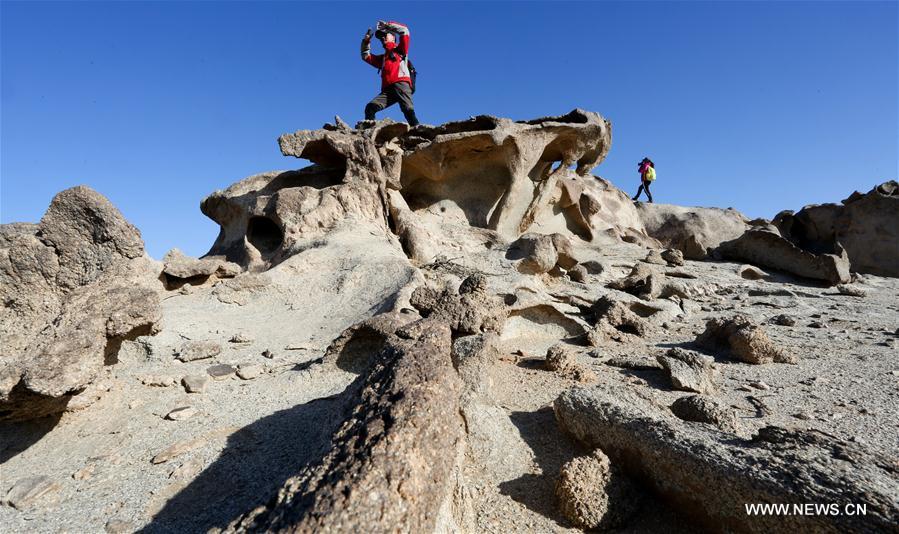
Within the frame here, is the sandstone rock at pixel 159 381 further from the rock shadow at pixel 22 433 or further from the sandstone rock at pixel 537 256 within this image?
the sandstone rock at pixel 537 256

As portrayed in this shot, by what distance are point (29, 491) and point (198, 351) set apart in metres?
1.76

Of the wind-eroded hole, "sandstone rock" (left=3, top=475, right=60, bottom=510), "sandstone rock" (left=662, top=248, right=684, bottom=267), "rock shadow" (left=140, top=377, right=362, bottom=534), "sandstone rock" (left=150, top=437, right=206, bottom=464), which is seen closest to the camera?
"rock shadow" (left=140, top=377, right=362, bottom=534)

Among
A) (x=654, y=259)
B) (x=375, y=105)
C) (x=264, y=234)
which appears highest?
(x=375, y=105)

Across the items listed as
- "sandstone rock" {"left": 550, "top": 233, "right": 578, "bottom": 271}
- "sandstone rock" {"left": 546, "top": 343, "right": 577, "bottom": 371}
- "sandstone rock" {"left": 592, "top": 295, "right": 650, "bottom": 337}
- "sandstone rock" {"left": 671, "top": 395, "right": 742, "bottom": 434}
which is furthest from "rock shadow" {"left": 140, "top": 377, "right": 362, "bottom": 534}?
"sandstone rock" {"left": 550, "top": 233, "right": 578, "bottom": 271}

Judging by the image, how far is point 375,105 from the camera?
855cm

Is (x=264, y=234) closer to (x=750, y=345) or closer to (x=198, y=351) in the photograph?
(x=198, y=351)

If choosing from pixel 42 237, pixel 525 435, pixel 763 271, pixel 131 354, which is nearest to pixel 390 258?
pixel 131 354

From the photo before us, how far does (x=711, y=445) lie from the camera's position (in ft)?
5.94

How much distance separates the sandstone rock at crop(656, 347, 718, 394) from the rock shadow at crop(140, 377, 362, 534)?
2.25 meters

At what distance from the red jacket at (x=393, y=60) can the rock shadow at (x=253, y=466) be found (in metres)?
6.83

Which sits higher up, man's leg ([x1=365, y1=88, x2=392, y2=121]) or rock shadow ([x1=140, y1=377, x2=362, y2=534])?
man's leg ([x1=365, y1=88, x2=392, y2=121])

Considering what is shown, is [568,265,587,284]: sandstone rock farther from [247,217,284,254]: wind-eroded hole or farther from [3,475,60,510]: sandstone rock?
[3,475,60,510]: sandstone rock

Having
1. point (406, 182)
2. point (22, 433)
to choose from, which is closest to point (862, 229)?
point (406, 182)

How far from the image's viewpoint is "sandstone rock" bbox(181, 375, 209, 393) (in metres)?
3.19
